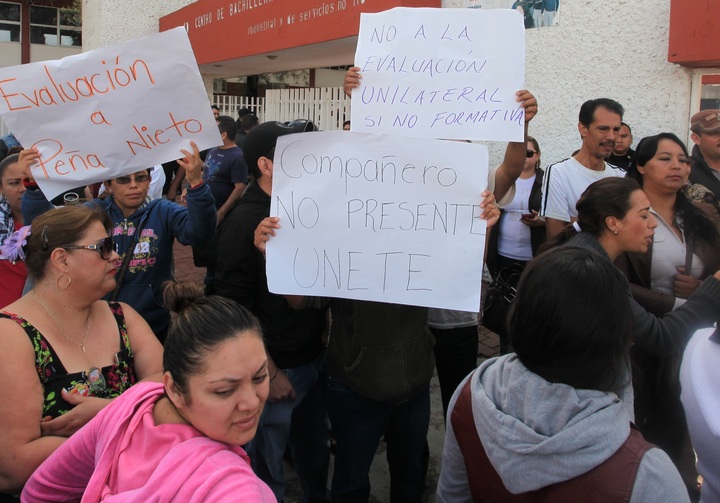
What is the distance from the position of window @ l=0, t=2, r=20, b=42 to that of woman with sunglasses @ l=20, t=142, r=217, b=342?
27705mm

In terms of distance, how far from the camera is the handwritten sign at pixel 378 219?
6.48 ft

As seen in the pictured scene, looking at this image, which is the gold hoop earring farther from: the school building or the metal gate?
the metal gate

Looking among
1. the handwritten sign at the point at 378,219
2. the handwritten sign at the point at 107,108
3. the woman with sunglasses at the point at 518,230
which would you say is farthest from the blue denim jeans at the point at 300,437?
the woman with sunglasses at the point at 518,230

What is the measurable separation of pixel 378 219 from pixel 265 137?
0.62 m

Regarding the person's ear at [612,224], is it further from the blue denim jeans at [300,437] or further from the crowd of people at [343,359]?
the blue denim jeans at [300,437]

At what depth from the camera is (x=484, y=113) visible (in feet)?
6.98

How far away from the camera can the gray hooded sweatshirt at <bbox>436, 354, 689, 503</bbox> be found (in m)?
1.15

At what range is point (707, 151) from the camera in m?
4.10

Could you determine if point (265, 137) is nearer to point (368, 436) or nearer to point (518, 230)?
point (368, 436)

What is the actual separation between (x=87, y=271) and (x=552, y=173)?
2.63 m

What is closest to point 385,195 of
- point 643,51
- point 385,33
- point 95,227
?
point 385,33

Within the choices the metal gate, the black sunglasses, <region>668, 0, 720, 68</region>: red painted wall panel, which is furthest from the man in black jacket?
the metal gate

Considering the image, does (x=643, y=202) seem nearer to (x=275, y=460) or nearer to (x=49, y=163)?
(x=275, y=460)

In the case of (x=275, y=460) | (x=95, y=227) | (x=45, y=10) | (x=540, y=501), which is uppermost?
(x=45, y=10)
